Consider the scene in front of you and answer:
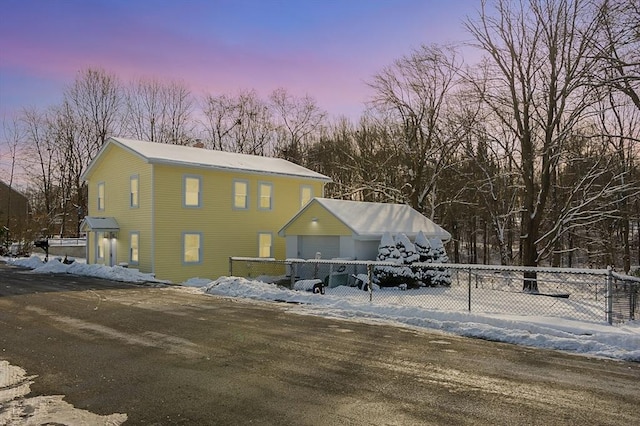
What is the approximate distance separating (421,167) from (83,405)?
2831 cm

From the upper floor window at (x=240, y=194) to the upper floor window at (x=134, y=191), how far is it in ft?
14.8

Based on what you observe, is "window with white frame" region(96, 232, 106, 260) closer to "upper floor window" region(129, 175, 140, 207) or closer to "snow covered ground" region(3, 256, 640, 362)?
"upper floor window" region(129, 175, 140, 207)

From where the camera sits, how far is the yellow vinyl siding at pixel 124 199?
21375 mm

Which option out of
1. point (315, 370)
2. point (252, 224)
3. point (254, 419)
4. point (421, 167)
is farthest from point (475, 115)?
point (254, 419)

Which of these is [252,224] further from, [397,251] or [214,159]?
[397,251]

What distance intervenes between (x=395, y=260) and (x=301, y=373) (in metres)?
13.2

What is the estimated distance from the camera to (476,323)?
964 cm

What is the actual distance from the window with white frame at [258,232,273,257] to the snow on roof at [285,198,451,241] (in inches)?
184

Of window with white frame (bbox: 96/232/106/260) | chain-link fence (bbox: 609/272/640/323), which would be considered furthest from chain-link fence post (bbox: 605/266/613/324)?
window with white frame (bbox: 96/232/106/260)

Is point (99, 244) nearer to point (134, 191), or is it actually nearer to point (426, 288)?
point (134, 191)

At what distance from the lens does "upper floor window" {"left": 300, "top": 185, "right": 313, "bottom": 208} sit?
27.3 meters

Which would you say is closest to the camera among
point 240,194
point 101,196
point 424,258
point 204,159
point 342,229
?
point 424,258

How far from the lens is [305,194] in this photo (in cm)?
2761

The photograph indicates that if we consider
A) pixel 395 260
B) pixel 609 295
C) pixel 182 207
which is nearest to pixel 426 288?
pixel 395 260
